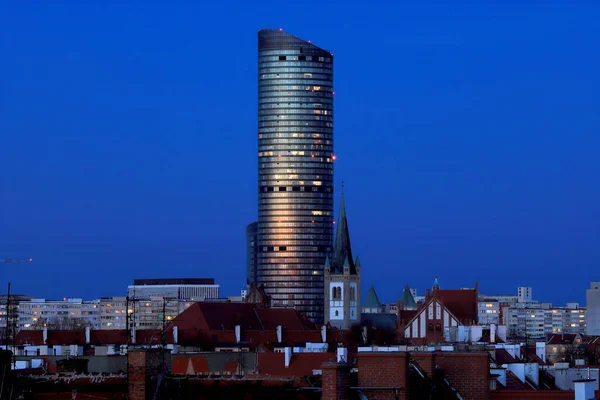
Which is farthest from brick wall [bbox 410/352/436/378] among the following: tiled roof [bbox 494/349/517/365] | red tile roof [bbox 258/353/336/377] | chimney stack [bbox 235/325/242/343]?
chimney stack [bbox 235/325/242/343]

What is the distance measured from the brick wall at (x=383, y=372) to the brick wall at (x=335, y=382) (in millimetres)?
508

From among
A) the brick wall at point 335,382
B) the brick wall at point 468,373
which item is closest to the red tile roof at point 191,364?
the brick wall at point 468,373

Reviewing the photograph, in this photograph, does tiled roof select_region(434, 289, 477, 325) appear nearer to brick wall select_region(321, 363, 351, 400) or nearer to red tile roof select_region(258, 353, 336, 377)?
red tile roof select_region(258, 353, 336, 377)

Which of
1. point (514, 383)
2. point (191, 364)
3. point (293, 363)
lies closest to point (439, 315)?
point (293, 363)

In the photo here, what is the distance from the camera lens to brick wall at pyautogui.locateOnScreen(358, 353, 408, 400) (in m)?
30.2

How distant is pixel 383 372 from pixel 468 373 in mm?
4581

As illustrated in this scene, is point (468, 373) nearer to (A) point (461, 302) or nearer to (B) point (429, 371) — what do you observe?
(B) point (429, 371)

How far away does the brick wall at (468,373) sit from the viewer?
3425cm

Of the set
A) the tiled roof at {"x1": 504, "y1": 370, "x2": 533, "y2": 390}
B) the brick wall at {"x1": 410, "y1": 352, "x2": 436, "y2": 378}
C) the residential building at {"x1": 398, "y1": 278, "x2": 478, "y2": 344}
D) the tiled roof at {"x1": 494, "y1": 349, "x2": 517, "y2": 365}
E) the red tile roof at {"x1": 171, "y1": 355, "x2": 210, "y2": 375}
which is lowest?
the brick wall at {"x1": 410, "y1": 352, "x2": 436, "y2": 378}

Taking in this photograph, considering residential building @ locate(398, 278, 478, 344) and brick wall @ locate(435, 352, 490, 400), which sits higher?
residential building @ locate(398, 278, 478, 344)

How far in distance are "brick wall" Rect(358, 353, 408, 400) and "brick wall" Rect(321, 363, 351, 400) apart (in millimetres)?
508

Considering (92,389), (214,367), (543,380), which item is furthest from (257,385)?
(214,367)

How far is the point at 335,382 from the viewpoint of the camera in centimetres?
2972

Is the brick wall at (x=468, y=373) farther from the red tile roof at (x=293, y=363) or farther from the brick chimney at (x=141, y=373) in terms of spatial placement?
the red tile roof at (x=293, y=363)
